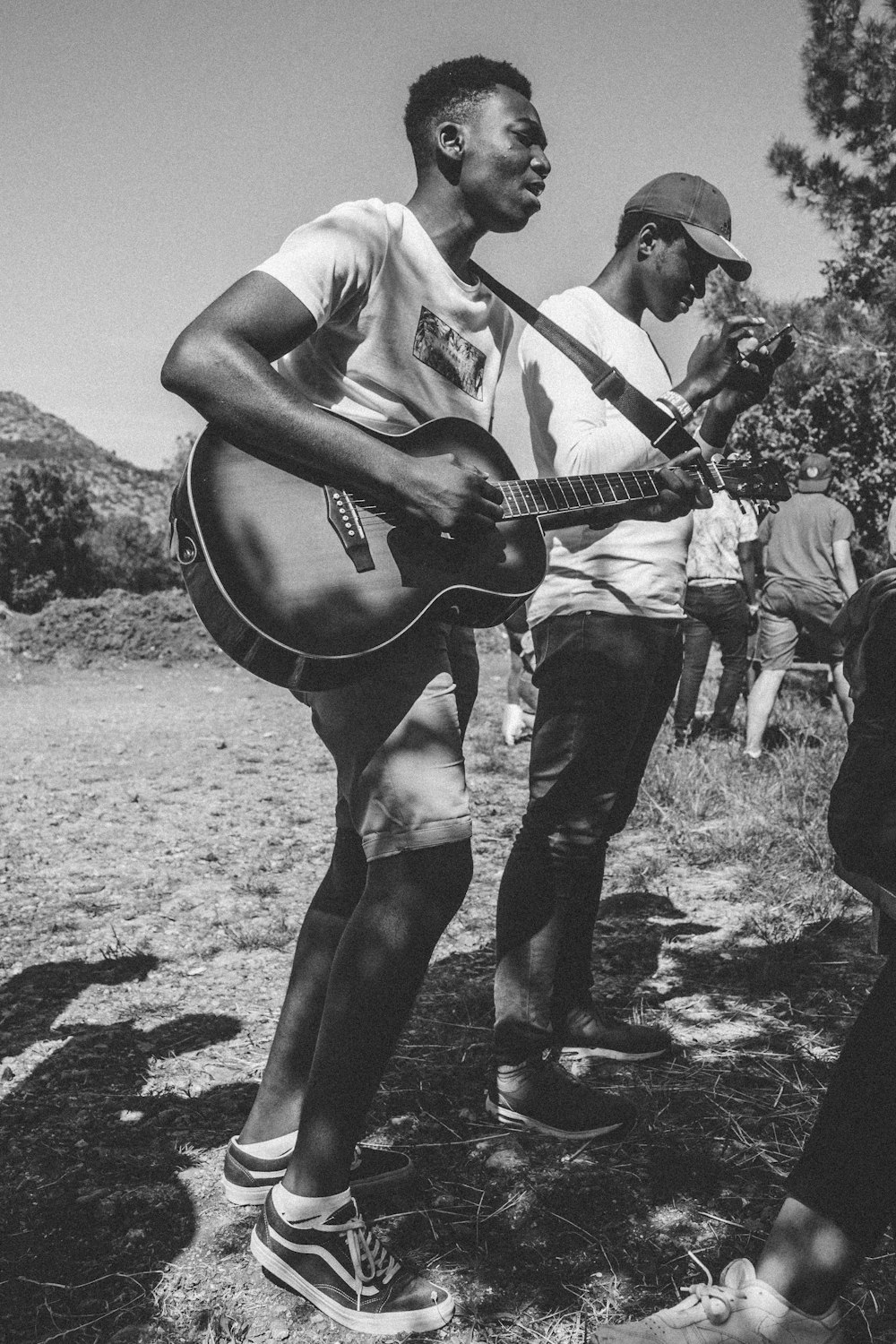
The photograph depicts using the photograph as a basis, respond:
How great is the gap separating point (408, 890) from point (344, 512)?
65 cm

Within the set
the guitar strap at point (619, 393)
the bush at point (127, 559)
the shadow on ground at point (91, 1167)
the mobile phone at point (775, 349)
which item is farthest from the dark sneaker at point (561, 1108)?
the bush at point (127, 559)

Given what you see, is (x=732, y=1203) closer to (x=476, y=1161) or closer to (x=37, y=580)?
(x=476, y=1161)

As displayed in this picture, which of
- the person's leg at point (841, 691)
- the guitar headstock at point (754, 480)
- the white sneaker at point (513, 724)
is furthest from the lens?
the white sneaker at point (513, 724)

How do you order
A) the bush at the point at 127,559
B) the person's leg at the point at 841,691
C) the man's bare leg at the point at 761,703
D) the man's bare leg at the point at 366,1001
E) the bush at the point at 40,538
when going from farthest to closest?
the bush at the point at 127,559 → the bush at the point at 40,538 → the man's bare leg at the point at 761,703 → the person's leg at the point at 841,691 → the man's bare leg at the point at 366,1001

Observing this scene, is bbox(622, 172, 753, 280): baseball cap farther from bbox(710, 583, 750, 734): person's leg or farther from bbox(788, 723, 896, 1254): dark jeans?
bbox(710, 583, 750, 734): person's leg

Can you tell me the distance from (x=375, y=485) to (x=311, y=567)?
0.58 feet

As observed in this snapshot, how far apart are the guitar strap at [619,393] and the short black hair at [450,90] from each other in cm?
46

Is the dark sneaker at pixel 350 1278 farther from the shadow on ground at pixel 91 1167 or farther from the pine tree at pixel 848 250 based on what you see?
the pine tree at pixel 848 250

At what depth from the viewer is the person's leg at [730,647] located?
22.8ft

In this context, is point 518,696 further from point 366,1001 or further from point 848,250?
point 848,250

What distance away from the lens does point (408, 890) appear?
1.75 metres

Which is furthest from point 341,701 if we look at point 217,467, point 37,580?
point 37,580

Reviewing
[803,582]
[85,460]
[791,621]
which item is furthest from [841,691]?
[85,460]

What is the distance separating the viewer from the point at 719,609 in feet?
22.7
